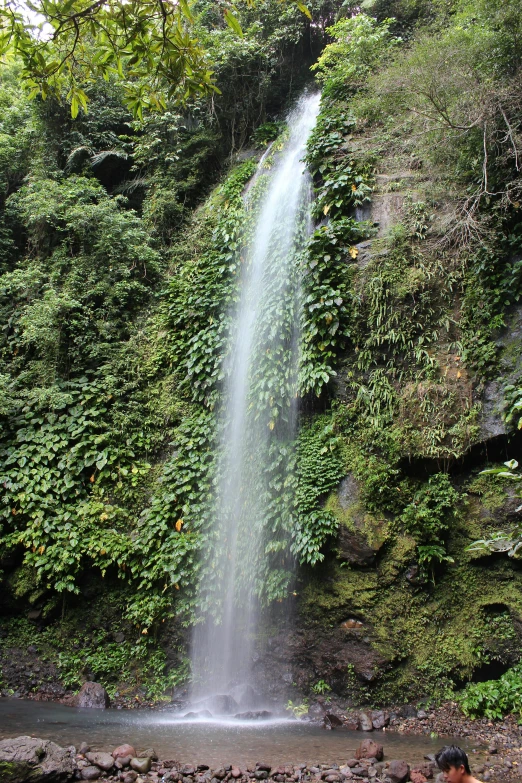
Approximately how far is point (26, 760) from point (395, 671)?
4.07 m

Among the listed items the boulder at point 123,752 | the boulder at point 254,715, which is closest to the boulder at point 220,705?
the boulder at point 254,715

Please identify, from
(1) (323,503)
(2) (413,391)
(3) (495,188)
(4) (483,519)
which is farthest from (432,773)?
(3) (495,188)

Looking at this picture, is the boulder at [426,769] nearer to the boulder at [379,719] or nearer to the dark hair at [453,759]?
the dark hair at [453,759]

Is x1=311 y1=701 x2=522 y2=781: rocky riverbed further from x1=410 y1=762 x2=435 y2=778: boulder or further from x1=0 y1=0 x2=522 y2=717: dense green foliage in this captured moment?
x1=410 y1=762 x2=435 y2=778: boulder

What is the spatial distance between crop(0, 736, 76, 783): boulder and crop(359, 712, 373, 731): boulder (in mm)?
3130

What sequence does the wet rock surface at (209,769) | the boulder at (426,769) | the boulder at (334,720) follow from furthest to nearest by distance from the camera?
the boulder at (334,720), the boulder at (426,769), the wet rock surface at (209,769)

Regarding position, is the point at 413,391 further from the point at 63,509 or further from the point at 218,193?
the point at 218,193

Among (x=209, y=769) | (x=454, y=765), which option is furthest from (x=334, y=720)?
(x=454, y=765)

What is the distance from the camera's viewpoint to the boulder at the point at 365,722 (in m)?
5.66

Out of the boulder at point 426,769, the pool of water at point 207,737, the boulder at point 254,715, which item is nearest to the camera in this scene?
the boulder at point 426,769

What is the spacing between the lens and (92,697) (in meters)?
6.92

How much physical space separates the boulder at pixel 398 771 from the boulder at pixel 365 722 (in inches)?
62.9

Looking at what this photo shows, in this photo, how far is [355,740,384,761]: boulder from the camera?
4.49 metres

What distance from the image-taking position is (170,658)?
727 centimetres
